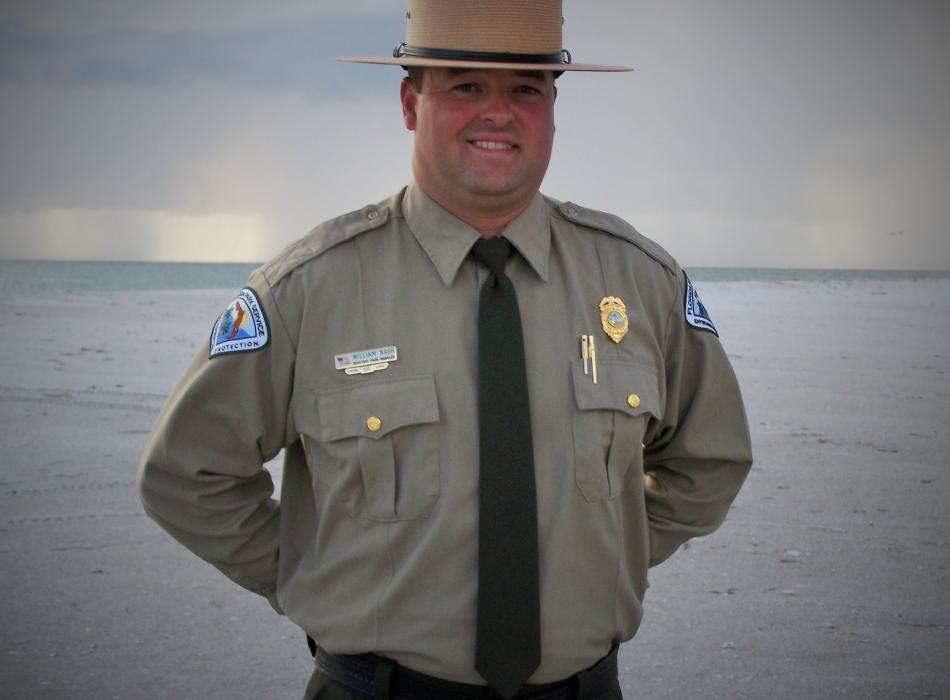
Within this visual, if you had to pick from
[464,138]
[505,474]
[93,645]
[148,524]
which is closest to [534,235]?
[464,138]

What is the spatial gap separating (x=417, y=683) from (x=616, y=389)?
2.28 feet

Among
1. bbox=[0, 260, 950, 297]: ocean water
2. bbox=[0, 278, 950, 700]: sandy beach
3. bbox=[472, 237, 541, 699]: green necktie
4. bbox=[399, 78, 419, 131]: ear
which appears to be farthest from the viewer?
bbox=[0, 260, 950, 297]: ocean water

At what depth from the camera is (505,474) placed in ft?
6.14

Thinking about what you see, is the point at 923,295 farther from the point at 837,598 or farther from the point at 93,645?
the point at 93,645

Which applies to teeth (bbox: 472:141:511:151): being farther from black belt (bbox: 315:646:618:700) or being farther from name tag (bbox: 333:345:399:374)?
black belt (bbox: 315:646:618:700)

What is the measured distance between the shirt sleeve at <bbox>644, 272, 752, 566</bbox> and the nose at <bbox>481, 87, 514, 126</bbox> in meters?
0.58

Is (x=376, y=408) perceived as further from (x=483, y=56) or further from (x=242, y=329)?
(x=483, y=56)

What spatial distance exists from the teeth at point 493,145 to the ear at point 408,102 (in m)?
0.21

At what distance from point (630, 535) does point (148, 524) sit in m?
3.37

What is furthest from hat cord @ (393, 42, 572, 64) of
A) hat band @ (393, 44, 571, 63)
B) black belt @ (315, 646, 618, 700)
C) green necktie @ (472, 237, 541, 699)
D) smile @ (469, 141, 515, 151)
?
black belt @ (315, 646, 618, 700)

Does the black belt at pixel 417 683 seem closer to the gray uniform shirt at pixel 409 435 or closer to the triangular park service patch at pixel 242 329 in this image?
the gray uniform shirt at pixel 409 435

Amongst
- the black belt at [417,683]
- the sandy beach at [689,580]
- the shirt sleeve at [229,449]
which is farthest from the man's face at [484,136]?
the sandy beach at [689,580]

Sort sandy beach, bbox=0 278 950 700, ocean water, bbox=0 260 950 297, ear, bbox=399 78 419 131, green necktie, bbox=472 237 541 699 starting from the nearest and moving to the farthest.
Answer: green necktie, bbox=472 237 541 699 → ear, bbox=399 78 419 131 → sandy beach, bbox=0 278 950 700 → ocean water, bbox=0 260 950 297

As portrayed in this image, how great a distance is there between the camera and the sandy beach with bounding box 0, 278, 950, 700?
351cm
